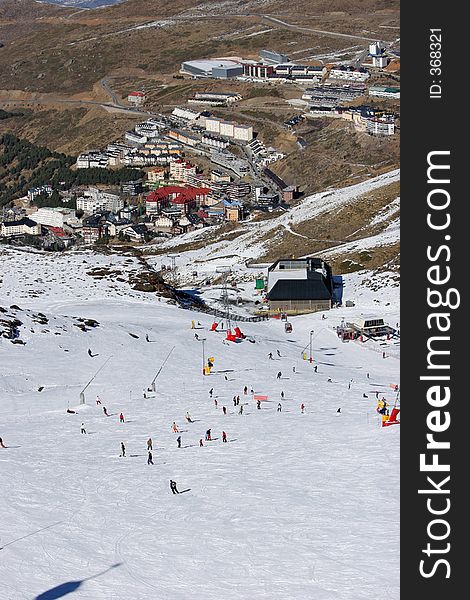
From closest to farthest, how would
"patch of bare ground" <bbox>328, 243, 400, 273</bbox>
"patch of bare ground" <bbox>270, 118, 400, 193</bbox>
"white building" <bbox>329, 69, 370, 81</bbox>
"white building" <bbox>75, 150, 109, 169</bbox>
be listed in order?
"patch of bare ground" <bbox>328, 243, 400, 273</bbox> < "patch of bare ground" <bbox>270, 118, 400, 193</bbox> < "white building" <bbox>75, 150, 109, 169</bbox> < "white building" <bbox>329, 69, 370, 81</bbox>

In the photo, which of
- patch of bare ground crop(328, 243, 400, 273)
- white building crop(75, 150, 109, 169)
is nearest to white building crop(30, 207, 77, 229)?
white building crop(75, 150, 109, 169)

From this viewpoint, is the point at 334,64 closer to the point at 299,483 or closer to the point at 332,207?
the point at 332,207

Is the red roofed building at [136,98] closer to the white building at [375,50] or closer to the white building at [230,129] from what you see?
the white building at [230,129]

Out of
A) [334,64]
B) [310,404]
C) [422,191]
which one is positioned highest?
[334,64]

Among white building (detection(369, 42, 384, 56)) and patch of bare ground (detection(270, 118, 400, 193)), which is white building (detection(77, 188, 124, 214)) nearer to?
patch of bare ground (detection(270, 118, 400, 193))

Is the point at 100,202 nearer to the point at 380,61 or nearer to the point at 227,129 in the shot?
the point at 227,129

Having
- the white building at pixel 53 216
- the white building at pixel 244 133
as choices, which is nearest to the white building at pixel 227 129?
the white building at pixel 244 133

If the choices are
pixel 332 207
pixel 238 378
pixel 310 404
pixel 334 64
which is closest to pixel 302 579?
pixel 310 404
